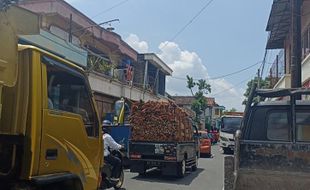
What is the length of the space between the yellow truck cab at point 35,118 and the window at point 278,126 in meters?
2.42

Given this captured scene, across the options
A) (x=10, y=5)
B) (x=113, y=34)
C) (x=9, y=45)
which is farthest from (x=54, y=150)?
(x=113, y=34)

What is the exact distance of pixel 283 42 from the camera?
29.1m

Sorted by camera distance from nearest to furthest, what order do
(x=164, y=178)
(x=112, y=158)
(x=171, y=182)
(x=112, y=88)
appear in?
(x=112, y=158)
(x=171, y=182)
(x=164, y=178)
(x=112, y=88)

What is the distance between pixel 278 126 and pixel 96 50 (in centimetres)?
2102

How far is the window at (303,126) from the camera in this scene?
559 centimetres

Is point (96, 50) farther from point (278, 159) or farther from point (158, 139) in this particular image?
point (278, 159)

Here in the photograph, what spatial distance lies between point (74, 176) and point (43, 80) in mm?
1153

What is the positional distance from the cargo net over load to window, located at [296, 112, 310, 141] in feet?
28.7

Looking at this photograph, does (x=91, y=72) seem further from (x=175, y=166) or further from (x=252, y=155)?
(x=252, y=155)

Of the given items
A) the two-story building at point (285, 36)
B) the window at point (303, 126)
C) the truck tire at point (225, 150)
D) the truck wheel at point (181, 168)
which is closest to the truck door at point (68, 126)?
the window at point (303, 126)

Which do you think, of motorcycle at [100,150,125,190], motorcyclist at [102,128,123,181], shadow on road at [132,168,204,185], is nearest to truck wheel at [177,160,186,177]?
shadow on road at [132,168,204,185]

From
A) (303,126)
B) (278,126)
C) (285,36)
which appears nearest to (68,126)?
(278,126)

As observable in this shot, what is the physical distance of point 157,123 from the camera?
14.6m

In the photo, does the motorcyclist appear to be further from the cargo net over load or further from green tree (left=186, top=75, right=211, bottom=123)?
green tree (left=186, top=75, right=211, bottom=123)
